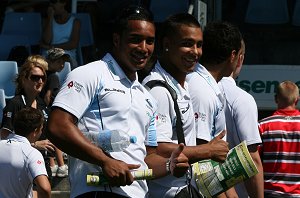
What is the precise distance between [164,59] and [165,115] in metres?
0.40

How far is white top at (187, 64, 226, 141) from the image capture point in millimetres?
5562

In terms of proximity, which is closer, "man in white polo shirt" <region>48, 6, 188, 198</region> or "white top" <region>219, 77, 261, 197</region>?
"man in white polo shirt" <region>48, 6, 188, 198</region>

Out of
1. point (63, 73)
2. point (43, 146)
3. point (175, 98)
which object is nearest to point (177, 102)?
point (175, 98)

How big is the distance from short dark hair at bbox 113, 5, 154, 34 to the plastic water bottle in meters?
0.55

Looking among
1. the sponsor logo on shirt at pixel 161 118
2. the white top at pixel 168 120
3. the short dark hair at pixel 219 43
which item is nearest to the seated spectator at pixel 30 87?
the short dark hair at pixel 219 43

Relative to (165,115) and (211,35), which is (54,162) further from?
(165,115)

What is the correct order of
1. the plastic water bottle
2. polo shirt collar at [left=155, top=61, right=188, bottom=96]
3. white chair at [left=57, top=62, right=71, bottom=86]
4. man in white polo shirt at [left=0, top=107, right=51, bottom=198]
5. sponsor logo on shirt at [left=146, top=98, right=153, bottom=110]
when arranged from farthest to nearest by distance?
1. white chair at [left=57, top=62, right=71, bottom=86]
2. man in white polo shirt at [left=0, top=107, right=51, bottom=198]
3. polo shirt collar at [left=155, top=61, right=188, bottom=96]
4. sponsor logo on shirt at [left=146, top=98, right=153, bottom=110]
5. the plastic water bottle

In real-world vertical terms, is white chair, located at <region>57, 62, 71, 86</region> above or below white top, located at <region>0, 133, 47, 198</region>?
below

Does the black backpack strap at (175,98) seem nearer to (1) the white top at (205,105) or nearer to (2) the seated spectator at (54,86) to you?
(1) the white top at (205,105)

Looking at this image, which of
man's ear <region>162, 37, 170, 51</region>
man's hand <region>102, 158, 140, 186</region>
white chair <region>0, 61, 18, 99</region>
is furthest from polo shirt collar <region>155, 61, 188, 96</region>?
white chair <region>0, 61, 18, 99</region>

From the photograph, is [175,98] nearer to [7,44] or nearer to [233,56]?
[233,56]

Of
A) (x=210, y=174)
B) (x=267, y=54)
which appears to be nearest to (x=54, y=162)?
(x=267, y=54)

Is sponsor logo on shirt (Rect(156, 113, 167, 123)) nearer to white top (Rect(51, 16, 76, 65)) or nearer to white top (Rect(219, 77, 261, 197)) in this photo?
white top (Rect(219, 77, 261, 197))

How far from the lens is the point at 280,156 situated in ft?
25.5
